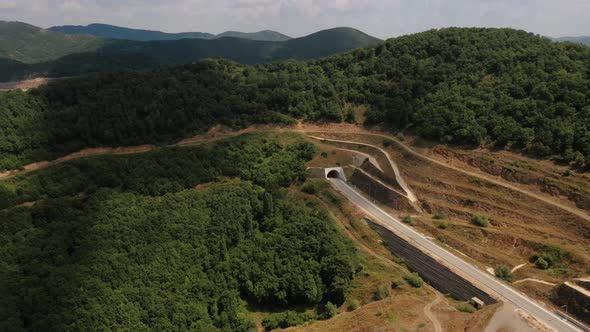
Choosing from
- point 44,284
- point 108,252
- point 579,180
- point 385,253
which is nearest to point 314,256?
point 385,253

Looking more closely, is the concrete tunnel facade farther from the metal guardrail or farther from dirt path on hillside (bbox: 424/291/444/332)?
the metal guardrail

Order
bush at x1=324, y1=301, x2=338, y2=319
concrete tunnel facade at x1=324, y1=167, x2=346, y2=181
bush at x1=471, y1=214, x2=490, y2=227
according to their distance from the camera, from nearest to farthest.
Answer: bush at x1=324, y1=301, x2=338, y2=319 < bush at x1=471, y1=214, x2=490, y2=227 < concrete tunnel facade at x1=324, y1=167, x2=346, y2=181

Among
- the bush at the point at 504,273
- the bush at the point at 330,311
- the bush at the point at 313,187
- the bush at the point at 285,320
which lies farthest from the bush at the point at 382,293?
the bush at the point at 313,187

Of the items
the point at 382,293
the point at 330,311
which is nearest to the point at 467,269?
the point at 382,293

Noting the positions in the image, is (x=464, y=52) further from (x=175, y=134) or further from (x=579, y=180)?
(x=175, y=134)

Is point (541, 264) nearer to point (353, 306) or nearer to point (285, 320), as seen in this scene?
point (353, 306)

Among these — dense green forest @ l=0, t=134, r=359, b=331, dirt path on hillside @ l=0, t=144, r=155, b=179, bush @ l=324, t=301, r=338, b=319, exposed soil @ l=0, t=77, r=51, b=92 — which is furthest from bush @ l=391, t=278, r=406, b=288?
exposed soil @ l=0, t=77, r=51, b=92
